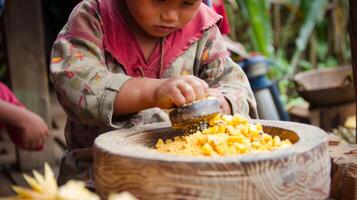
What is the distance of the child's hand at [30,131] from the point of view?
280cm

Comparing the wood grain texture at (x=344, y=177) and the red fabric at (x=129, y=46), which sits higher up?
the red fabric at (x=129, y=46)

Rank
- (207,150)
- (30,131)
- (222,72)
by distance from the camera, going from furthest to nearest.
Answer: (30,131) < (222,72) < (207,150)

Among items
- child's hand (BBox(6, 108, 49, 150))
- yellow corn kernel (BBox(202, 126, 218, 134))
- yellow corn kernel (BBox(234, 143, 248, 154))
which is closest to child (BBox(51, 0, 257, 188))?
yellow corn kernel (BBox(202, 126, 218, 134))

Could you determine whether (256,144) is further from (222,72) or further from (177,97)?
(222,72)

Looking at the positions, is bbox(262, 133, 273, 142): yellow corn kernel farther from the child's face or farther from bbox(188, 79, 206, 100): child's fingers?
the child's face

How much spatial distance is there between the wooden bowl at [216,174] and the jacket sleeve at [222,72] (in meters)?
0.60

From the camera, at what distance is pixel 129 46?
2.24m

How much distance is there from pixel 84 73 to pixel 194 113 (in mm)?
458

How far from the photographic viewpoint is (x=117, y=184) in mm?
1585

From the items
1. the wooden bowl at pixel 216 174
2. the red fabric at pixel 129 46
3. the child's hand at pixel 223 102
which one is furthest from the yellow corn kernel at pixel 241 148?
the red fabric at pixel 129 46

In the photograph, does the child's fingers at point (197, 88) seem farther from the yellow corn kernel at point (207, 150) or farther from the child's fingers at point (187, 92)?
the yellow corn kernel at point (207, 150)

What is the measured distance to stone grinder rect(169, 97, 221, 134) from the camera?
1.79 m

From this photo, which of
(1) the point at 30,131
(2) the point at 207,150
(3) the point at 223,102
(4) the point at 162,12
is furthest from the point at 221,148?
(1) the point at 30,131

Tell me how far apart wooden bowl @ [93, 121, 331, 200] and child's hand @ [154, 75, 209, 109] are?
23cm
